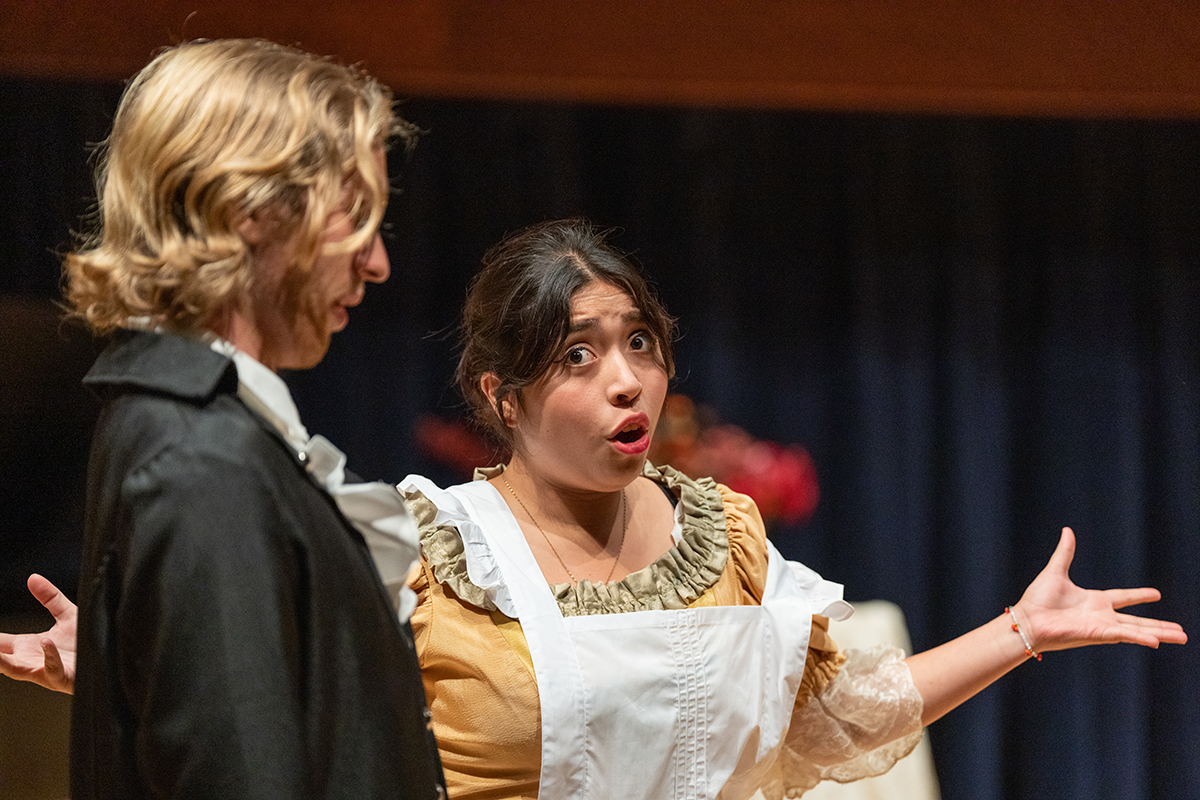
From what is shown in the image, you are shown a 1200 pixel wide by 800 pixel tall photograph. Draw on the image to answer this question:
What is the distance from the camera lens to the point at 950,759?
313 cm

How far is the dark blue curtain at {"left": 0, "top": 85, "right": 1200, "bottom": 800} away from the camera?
2.98 m

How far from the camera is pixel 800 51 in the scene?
250 centimetres

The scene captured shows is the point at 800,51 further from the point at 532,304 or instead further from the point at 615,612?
the point at 615,612

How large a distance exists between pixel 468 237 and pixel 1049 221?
158 cm

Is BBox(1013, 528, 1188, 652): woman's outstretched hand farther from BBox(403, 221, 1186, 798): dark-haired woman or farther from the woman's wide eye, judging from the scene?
the woman's wide eye

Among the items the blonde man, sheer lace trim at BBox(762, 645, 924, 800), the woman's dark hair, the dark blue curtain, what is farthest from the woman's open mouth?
the dark blue curtain

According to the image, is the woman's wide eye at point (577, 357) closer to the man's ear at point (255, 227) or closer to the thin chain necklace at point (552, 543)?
the thin chain necklace at point (552, 543)

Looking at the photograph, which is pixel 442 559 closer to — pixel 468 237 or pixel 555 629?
pixel 555 629

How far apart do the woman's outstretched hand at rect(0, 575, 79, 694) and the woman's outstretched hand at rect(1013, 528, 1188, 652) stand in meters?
1.19

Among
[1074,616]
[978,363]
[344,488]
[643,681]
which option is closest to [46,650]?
[344,488]

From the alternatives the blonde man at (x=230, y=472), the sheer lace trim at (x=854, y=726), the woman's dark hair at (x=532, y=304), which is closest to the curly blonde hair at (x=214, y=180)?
the blonde man at (x=230, y=472)

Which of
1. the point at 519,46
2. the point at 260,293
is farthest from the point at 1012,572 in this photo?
the point at 260,293

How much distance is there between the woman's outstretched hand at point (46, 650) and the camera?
1262 millimetres

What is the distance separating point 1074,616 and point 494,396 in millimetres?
823
